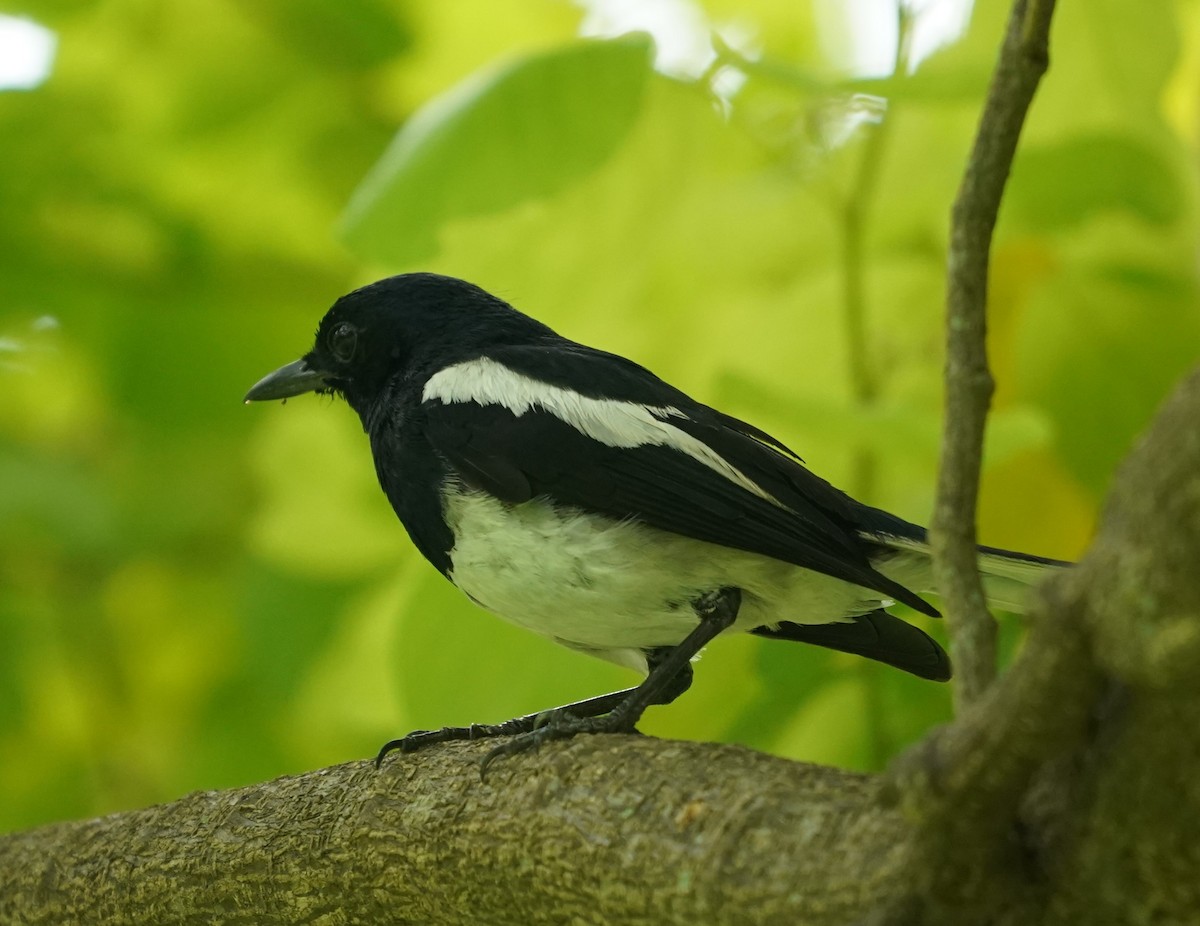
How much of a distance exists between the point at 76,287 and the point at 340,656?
1.11m

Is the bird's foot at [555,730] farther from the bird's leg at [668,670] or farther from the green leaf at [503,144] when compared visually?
the green leaf at [503,144]

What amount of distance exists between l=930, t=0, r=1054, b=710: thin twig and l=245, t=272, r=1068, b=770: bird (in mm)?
777

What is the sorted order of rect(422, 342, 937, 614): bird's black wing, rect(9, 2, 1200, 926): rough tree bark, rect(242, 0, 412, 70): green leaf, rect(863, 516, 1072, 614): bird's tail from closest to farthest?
rect(9, 2, 1200, 926): rough tree bark < rect(863, 516, 1072, 614): bird's tail < rect(422, 342, 937, 614): bird's black wing < rect(242, 0, 412, 70): green leaf

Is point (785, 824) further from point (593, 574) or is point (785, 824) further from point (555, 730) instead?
point (593, 574)

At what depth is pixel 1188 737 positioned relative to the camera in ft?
3.67

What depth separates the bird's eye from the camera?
292cm

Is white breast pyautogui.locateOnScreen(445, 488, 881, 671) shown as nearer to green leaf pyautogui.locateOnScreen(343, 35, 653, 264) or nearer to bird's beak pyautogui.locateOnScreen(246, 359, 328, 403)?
green leaf pyautogui.locateOnScreen(343, 35, 653, 264)

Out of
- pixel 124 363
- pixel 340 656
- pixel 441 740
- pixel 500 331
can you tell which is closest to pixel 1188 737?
pixel 441 740

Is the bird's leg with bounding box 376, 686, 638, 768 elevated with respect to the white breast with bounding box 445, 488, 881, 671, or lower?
lower

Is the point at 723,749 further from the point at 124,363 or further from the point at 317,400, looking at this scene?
the point at 124,363

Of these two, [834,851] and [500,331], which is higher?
[500,331]

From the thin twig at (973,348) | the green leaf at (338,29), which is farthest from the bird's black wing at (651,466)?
the green leaf at (338,29)

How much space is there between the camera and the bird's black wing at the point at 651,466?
224cm

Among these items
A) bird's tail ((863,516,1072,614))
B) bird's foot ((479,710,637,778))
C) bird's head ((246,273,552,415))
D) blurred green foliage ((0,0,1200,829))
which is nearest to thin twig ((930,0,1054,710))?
bird's tail ((863,516,1072,614))
